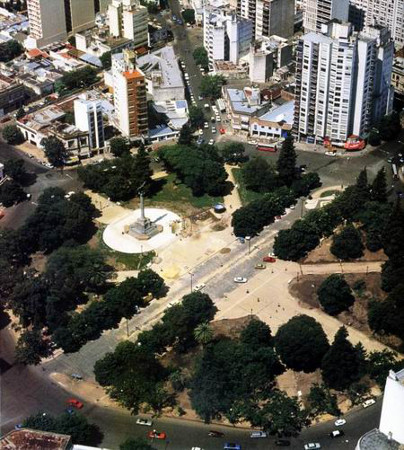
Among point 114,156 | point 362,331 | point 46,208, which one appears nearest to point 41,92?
point 114,156

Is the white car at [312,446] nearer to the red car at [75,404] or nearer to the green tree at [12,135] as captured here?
the red car at [75,404]

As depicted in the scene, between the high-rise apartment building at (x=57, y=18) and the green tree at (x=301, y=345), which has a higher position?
the high-rise apartment building at (x=57, y=18)

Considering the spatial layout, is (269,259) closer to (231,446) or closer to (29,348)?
(231,446)

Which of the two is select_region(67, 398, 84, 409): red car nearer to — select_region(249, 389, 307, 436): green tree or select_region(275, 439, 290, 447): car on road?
select_region(249, 389, 307, 436): green tree

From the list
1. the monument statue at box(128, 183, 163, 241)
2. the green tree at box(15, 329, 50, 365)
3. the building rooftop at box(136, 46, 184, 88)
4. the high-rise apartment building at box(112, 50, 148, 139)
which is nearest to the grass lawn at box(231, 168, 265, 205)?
the monument statue at box(128, 183, 163, 241)

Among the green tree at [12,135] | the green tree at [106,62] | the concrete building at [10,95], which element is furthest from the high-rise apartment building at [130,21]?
the green tree at [12,135]

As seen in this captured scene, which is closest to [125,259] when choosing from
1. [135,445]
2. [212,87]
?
[135,445]

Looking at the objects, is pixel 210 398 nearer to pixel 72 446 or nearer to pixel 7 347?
pixel 72 446
